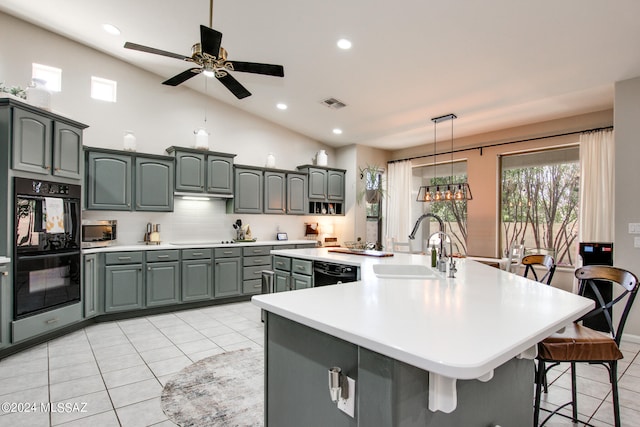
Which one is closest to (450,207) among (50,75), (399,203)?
(399,203)

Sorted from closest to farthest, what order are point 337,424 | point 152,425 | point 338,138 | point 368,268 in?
point 337,424 < point 152,425 < point 368,268 < point 338,138

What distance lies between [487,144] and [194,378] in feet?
17.5

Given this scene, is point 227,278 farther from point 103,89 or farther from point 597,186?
point 597,186

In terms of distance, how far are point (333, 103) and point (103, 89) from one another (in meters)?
3.30

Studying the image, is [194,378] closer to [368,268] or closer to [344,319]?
[368,268]

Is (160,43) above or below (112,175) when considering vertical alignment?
above

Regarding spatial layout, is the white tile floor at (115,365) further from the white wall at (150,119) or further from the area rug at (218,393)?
the white wall at (150,119)

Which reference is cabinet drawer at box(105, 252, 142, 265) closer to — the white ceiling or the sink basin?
the white ceiling

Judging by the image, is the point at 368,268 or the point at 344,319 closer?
the point at 344,319

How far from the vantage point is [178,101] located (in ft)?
17.6

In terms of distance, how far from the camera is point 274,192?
235 inches

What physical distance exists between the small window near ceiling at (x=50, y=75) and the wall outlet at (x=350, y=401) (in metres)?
5.20

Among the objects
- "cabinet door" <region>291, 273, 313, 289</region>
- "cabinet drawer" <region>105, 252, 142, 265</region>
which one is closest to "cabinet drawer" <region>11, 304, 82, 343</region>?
"cabinet drawer" <region>105, 252, 142, 265</region>

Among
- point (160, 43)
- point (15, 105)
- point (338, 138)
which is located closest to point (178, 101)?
point (160, 43)
